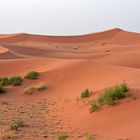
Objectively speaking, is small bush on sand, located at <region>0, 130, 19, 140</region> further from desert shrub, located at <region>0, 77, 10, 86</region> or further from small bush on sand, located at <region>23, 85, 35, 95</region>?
desert shrub, located at <region>0, 77, 10, 86</region>

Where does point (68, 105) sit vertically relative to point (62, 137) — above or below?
above

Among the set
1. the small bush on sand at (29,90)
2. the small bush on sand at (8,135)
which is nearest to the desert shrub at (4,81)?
the small bush on sand at (29,90)

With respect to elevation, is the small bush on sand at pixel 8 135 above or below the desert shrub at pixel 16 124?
below

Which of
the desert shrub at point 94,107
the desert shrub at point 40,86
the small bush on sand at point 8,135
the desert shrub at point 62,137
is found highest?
the desert shrub at point 40,86

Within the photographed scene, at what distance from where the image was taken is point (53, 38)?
7400 cm

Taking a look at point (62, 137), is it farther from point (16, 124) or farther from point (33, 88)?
point (33, 88)

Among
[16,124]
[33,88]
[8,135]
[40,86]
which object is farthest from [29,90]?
[8,135]

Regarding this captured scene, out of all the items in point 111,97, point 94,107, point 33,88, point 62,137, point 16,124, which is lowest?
point 62,137

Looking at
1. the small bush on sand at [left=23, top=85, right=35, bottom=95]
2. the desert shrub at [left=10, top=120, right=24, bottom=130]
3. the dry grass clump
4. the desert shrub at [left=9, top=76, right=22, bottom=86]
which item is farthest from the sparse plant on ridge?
the desert shrub at [left=10, top=120, right=24, bottom=130]

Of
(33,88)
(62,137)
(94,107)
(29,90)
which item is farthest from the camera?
(33,88)

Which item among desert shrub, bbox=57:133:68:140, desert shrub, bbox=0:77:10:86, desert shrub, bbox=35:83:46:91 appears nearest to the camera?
desert shrub, bbox=57:133:68:140

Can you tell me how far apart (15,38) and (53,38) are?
6.85m

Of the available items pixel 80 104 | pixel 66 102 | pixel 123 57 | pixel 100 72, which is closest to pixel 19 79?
pixel 100 72

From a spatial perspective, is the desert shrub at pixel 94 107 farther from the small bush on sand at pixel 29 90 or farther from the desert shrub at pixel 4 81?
the desert shrub at pixel 4 81
